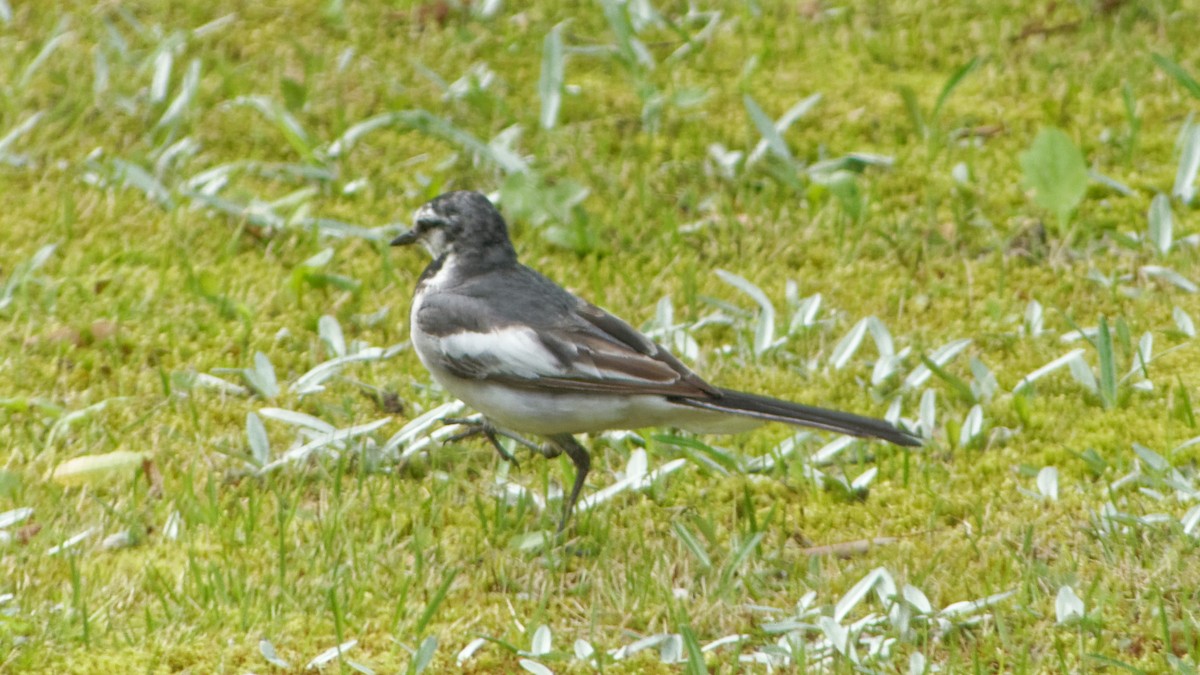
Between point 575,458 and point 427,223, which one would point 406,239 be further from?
point 575,458

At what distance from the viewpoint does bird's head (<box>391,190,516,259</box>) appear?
22.4 ft

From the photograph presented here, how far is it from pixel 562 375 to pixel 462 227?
1.19 metres

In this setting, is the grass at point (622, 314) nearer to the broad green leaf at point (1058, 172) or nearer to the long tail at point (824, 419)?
the broad green leaf at point (1058, 172)

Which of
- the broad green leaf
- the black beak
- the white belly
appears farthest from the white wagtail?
the broad green leaf

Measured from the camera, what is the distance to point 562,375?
596 cm

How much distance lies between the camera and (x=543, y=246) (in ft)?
28.0

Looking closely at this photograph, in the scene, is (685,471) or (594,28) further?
(594,28)

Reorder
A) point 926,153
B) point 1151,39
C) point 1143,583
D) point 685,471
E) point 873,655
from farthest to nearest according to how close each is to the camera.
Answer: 1. point 1151,39
2. point 926,153
3. point 685,471
4. point 1143,583
5. point 873,655

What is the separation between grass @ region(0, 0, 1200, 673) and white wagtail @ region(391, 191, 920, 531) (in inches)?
15.6

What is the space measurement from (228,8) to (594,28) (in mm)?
2441

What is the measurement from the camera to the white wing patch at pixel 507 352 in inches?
237

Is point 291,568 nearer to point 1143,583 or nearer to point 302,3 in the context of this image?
point 1143,583

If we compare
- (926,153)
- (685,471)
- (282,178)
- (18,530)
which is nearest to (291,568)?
(18,530)

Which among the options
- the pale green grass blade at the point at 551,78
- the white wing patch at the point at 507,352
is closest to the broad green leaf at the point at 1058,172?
the pale green grass blade at the point at 551,78
